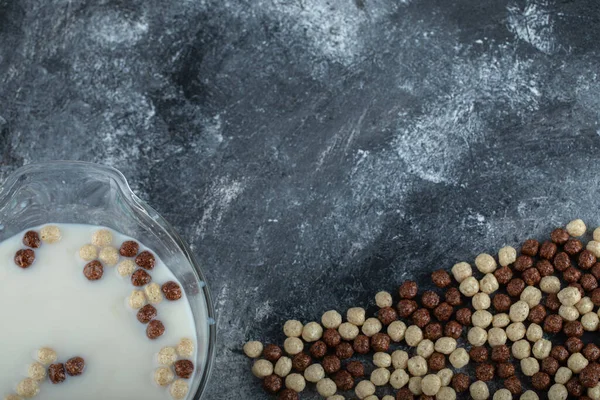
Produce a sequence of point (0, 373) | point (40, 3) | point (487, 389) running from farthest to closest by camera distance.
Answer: point (40, 3), point (487, 389), point (0, 373)

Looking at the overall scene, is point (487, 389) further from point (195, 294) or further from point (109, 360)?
point (109, 360)

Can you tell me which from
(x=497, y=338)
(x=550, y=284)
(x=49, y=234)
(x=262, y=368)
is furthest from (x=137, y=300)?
(x=550, y=284)

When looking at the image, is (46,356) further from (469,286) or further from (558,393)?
(558,393)

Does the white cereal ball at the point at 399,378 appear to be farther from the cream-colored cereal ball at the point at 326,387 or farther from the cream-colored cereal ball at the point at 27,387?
the cream-colored cereal ball at the point at 27,387

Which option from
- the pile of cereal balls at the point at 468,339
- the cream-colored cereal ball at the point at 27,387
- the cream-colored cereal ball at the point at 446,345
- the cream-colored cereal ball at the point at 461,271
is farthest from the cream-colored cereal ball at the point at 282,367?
the cream-colored cereal ball at the point at 27,387

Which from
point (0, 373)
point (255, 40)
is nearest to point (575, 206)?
point (255, 40)
